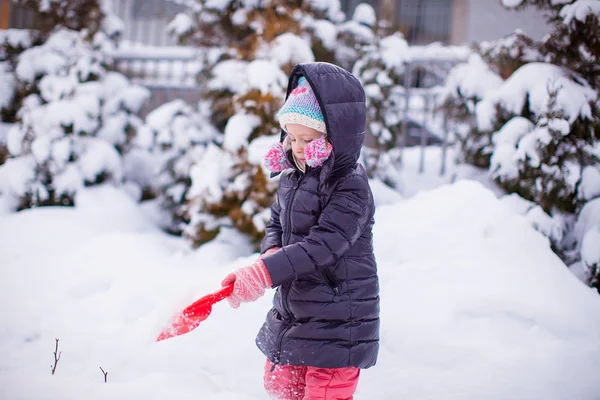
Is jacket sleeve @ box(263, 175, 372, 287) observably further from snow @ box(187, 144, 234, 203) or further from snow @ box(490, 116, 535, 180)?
snow @ box(187, 144, 234, 203)

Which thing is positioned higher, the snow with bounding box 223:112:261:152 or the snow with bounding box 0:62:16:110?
the snow with bounding box 0:62:16:110

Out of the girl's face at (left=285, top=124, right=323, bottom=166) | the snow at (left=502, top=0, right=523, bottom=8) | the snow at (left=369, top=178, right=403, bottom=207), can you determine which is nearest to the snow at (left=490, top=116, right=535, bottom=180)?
the snow at (left=502, top=0, right=523, bottom=8)

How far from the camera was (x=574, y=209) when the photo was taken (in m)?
3.66

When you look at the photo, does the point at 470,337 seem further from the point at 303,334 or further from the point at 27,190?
the point at 27,190

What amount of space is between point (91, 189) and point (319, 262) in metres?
4.43

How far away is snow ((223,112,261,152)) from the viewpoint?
4441 millimetres

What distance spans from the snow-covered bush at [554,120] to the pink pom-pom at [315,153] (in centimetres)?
225

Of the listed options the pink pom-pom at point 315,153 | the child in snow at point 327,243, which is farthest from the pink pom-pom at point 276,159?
the pink pom-pom at point 315,153

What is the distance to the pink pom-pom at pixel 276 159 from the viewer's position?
79.0 inches

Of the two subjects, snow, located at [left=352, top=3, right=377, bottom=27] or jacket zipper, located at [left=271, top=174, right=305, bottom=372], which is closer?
jacket zipper, located at [left=271, top=174, right=305, bottom=372]

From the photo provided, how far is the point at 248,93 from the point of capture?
4.49 meters

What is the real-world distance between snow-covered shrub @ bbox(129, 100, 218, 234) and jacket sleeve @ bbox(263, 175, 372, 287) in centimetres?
337

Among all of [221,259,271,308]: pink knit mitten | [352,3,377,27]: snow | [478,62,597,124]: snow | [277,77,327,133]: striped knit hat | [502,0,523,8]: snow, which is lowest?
[221,259,271,308]: pink knit mitten

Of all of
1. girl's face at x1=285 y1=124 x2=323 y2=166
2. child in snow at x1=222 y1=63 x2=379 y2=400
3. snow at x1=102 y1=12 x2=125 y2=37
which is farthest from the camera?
snow at x1=102 y1=12 x2=125 y2=37
